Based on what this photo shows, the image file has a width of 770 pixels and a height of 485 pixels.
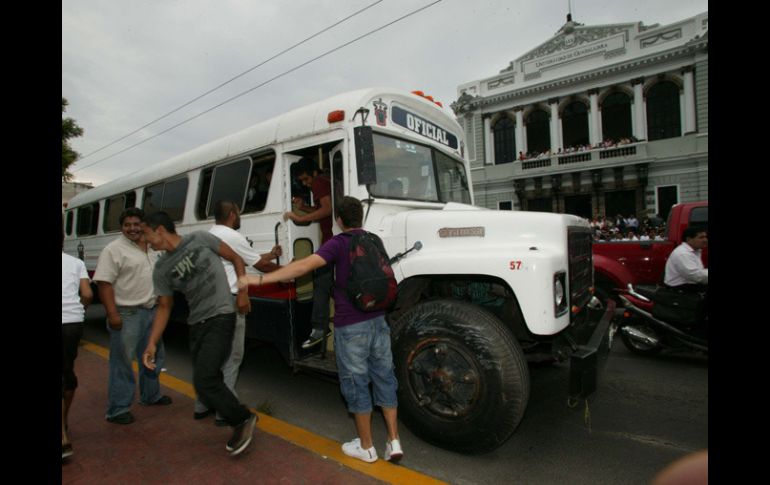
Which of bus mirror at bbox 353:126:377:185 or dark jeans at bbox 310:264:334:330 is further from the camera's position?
dark jeans at bbox 310:264:334:330

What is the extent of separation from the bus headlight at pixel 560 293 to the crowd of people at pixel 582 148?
24.2 m

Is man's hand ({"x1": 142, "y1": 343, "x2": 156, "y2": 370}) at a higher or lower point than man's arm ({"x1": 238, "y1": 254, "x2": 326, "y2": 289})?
lower

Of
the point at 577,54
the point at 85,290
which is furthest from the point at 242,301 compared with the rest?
the point at 577,54

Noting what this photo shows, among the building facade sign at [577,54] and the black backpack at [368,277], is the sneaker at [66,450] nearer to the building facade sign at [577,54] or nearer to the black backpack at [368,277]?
the black backpack at [368,277]

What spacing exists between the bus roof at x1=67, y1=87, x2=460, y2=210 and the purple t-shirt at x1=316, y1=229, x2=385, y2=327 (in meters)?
1.30

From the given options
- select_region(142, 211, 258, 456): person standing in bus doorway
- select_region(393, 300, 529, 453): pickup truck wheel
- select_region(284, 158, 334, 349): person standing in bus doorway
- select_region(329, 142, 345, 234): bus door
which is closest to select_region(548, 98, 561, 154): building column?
select_region(284, 158, 334, 349): person standing in bus doorway

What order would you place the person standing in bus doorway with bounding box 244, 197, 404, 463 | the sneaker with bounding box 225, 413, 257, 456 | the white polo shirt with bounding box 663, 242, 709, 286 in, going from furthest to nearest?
the white polo shirt with bounding box 663, 242, 709, 286 < the sneaker with bounding box 225, 413, 257, 456 < the person standing in bus doorway with bounding box 244, 197, 404, 463

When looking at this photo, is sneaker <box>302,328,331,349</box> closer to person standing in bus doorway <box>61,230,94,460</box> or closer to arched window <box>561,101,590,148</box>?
person standing in bus doorway <box>61,230,94,460</box>

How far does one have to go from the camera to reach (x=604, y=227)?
20.5 meters

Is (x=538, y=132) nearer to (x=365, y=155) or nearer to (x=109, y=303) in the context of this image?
(x=365, y=155)

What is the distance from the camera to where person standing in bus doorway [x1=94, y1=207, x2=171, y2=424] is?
380cm
